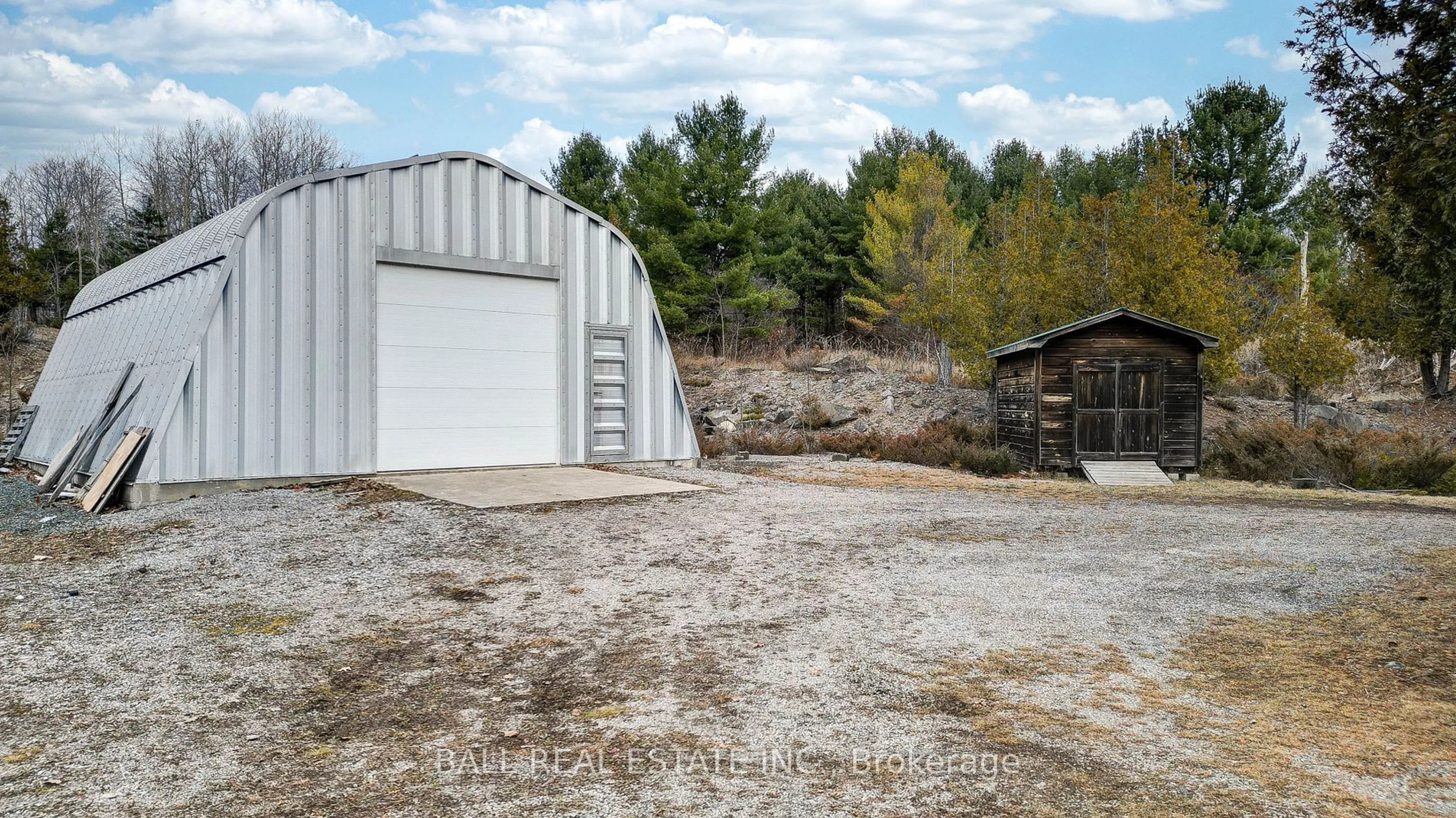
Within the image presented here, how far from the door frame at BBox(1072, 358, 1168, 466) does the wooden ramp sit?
14 cm

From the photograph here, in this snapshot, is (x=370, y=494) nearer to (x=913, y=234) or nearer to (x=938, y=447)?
(x=938, y=447)

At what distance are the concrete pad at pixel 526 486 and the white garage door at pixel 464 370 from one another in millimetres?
323

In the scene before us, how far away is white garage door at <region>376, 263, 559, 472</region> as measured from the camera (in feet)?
34.0

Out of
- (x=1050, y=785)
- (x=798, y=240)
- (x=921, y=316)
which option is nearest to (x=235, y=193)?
(x=798, y=240)

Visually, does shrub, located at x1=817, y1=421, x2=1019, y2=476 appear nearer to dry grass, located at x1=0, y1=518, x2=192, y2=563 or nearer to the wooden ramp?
the wooden ramp

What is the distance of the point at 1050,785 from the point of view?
2.78m

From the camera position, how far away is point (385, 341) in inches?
405

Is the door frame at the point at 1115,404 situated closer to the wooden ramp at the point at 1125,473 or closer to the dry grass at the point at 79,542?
the wooden ramp at the point at 1125,473

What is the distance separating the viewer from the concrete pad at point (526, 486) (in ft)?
29.0

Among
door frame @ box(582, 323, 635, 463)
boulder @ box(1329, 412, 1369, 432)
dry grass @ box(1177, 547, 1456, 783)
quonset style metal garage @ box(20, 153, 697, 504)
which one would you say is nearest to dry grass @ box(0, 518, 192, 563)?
quonset style metal garage @ box(20, 153, 697, 504)

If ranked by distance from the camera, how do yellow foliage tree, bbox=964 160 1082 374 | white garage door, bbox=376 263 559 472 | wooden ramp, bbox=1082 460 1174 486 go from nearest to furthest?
white garage door, bbox=376 263 559 472 → wooden ramp, bbox=1082 460 1174 486 → yellow foliage tree, bbox=964 160 1082 374

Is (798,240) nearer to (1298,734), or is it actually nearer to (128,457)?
(128,457)

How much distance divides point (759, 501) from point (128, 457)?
6.33 meters

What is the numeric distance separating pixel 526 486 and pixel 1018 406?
10472 millimetres
